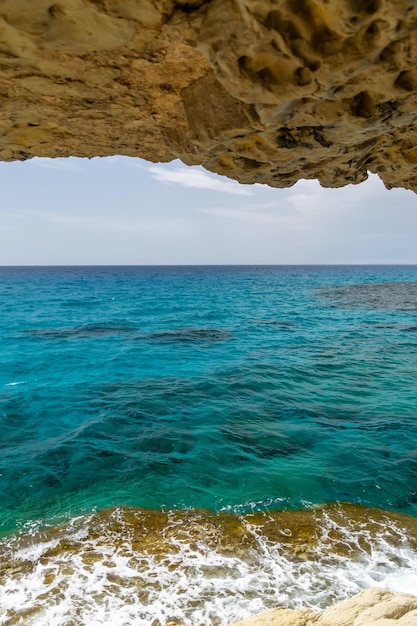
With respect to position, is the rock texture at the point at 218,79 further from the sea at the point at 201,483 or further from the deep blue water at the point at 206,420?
the deep blue water at the point at 206,420

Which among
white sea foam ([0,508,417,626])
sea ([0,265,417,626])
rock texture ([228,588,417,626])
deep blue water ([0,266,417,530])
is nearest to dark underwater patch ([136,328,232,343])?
A: deep blue water ([0,266,417,530])

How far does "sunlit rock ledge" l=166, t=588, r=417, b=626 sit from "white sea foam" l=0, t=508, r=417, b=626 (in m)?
1.60

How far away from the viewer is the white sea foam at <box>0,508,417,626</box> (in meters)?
5.80

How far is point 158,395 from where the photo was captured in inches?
Result: 603

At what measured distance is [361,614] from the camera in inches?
155

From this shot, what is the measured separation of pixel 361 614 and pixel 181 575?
3.43 meters

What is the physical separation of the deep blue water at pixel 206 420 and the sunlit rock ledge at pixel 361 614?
13.7 feet

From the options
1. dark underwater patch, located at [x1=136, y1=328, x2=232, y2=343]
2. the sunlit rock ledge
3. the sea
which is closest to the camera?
the sunlit rock ledge

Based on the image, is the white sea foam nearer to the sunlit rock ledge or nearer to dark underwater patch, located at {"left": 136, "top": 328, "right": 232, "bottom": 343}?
the sunlit rock ledge

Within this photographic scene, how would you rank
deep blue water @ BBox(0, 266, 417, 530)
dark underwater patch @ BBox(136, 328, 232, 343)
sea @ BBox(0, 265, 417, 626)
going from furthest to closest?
dark underwater patch @ BBox(136, 328, 232, 343), deep blue water @ BBox(0, 266, 417, 530), sea @ BBox(0, 265, 417, 626)

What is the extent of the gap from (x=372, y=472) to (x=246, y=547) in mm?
4247

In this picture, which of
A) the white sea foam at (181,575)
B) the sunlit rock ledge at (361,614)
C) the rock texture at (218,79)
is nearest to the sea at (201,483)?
the white sea foam at (181,575)

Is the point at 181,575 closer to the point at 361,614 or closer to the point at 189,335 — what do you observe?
the point at 361,614

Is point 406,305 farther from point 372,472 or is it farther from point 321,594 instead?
point 321,594
